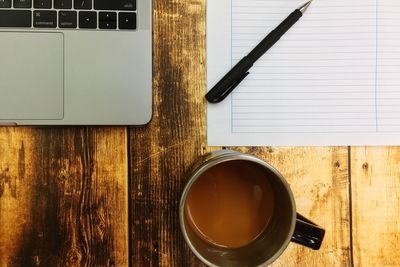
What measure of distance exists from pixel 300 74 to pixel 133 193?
0.28 m

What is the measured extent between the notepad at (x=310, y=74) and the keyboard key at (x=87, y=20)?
15cm

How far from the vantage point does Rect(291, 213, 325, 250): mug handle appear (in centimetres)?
47

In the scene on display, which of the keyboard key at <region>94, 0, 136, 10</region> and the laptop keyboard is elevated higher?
the keyboard key at <region>94, 0, 136, 10</region>

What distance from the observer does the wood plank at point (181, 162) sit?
1.80ft

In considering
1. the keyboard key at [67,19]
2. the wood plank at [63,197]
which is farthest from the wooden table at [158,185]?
the keyboard key at [67,19]

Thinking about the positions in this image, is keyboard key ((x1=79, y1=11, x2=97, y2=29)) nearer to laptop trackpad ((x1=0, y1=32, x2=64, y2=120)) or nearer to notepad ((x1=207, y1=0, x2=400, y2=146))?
laptop trackpad ((x1=0, y1=32, x2=64, y2=120))

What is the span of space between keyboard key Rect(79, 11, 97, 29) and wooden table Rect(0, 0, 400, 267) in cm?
8

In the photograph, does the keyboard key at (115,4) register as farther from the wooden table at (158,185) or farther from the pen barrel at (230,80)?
the pen barrel at (230,80)

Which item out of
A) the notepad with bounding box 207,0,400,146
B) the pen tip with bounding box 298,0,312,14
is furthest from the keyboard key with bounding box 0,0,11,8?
the pen tip with bounding box 298,0,312,14

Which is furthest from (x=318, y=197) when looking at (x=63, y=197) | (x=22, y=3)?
(x=22, y=3)

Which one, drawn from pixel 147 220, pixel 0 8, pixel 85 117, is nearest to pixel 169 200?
pixel 147 220

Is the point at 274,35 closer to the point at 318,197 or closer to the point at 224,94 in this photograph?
the point at 224,94

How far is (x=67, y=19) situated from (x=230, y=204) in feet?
0.99

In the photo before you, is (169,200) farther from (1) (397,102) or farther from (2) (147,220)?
(1) (397,102)
